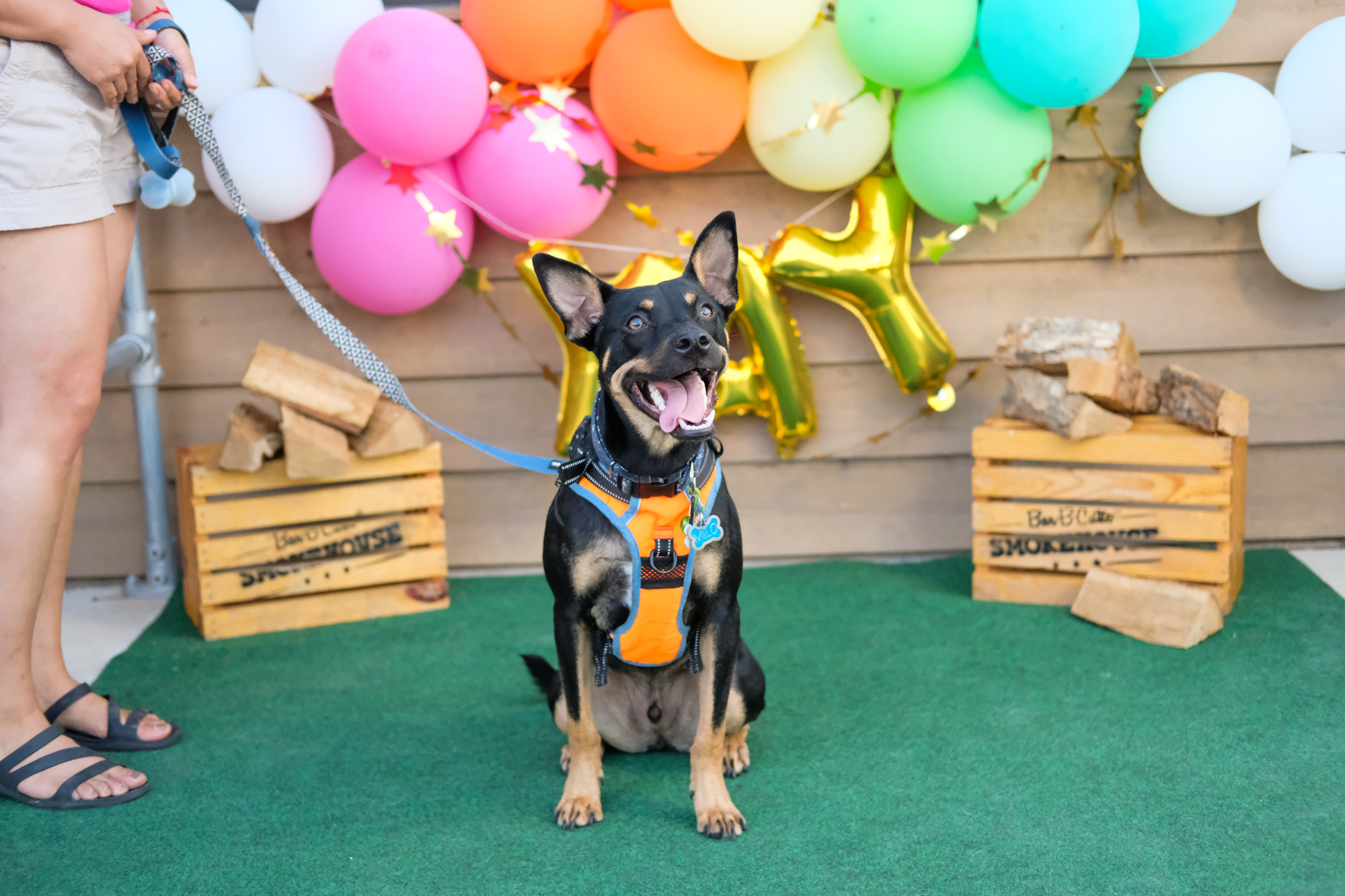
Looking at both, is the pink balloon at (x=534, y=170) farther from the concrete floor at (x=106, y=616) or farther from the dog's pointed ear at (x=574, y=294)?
the concrete floor at (x=106, y=616)

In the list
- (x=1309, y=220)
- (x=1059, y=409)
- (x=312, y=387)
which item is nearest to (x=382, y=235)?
(x=312, y=387)

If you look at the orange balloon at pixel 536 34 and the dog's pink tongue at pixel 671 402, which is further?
the orange balloon at pixel 536 34

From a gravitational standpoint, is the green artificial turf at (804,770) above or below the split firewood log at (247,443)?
below

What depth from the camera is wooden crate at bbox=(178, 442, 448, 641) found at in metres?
3.07

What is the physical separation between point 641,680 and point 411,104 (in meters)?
1.63

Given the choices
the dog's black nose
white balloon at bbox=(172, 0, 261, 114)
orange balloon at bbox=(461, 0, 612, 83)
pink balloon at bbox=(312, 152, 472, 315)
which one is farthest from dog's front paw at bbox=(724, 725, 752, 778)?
white balloon at bbox=(172, 0, 261, 114)

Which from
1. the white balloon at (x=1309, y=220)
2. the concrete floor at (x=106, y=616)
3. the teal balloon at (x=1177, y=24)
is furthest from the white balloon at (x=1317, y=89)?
the concrete floor at (x=106, y=616)

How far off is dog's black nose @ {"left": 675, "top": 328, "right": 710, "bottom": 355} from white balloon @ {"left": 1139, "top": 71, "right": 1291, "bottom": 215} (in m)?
1.88

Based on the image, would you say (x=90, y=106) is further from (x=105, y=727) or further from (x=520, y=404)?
(x=520, y=404)

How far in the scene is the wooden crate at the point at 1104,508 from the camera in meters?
→ 2.94

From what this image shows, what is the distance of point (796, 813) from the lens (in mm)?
2037

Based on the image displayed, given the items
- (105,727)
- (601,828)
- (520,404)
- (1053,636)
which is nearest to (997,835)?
(601,828)

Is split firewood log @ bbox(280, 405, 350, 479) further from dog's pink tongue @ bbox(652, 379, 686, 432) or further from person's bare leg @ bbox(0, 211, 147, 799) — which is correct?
dog's pink tongue @ bbox(652, 379, 686, 432)

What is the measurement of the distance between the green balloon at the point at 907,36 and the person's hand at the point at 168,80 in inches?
64.8
